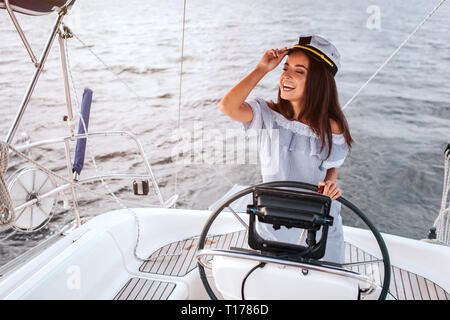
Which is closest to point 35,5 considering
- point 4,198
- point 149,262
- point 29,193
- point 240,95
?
point 4,198

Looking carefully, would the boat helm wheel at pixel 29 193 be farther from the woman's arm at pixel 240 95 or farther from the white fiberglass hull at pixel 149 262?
the woman's arm at pixel 240 95

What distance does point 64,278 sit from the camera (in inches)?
46.3

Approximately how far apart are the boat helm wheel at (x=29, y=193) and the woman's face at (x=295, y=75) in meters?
1.23

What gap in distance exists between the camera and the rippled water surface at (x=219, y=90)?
16.7 feet

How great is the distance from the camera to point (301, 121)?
117 cm

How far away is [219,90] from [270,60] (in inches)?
252

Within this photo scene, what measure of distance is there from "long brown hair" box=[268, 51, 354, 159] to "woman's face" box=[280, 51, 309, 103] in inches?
0.4

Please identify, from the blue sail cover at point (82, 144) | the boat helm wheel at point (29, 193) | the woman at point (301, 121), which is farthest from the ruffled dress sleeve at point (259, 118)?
the boat helm wheel at point (29, 193)

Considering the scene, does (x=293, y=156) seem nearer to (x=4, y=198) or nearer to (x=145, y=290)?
(x=145, y=290)

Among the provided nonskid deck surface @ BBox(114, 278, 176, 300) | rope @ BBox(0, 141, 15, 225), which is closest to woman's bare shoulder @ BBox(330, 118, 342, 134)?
nonskid deck surface @ BBox(114, 278, 176, 300)

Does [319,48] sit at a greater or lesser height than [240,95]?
greater

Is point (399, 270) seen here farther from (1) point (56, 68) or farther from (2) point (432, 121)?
(1) point (56, 68)

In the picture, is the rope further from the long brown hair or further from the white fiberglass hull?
the long brown hair

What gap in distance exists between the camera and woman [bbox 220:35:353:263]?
111cm
